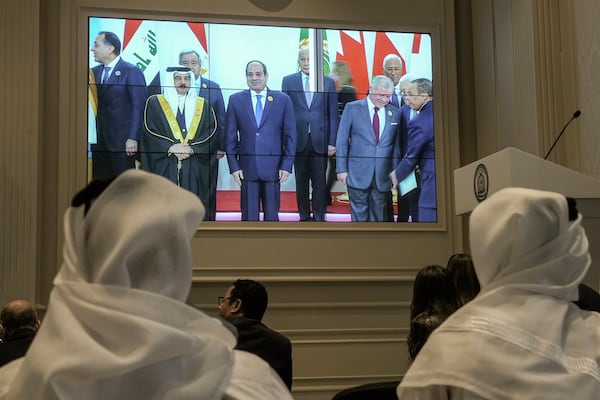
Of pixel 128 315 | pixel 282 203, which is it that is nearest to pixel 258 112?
pixel 282 203

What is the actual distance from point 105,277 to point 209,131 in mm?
6459

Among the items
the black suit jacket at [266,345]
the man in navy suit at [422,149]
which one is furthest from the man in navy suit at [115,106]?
the black suit jacket at [266,345]

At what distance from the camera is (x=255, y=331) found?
4027mm

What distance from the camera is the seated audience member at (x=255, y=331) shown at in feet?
13.0

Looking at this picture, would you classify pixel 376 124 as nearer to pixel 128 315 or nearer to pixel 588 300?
pixel 588 300

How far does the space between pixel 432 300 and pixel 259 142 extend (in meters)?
4.62

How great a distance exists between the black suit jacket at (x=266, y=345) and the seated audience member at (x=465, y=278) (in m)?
1.06

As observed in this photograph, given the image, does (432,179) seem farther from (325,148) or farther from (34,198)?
(34,198)

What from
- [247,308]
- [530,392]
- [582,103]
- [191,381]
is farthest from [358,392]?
[582,103]

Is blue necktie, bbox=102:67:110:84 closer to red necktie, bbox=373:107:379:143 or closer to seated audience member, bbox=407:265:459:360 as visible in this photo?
red necktie, bbox=373:107:379:143

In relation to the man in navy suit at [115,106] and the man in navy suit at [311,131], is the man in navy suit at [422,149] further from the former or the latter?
the man in navy suit at [115,106]

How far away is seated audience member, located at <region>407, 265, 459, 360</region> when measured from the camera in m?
3.35

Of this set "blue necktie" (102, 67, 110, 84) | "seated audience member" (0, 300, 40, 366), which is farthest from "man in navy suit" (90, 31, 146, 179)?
"seated audience member" (0, 300, 40, 366)

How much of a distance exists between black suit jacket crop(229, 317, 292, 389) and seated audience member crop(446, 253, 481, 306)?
1059mm
